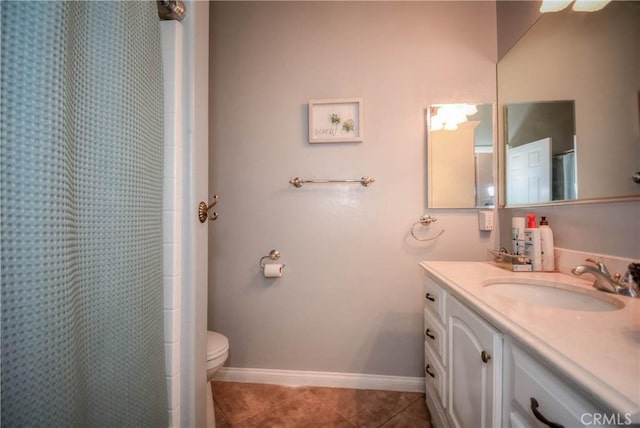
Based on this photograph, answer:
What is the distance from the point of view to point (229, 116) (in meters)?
1.49

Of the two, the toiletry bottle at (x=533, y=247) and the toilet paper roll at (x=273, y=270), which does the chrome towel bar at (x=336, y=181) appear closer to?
the toilet paper roll at (x=273, y=270)

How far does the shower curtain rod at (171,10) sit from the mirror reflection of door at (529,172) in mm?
1607

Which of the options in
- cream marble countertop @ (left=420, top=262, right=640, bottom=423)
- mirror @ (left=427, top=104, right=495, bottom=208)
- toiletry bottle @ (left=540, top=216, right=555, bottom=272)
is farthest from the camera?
mirror @ (left=427, top=104, right=495, bottom=208)

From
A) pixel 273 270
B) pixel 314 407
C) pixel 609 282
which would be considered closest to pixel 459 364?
pixel 609 282

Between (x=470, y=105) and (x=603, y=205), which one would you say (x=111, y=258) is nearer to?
(x=603, y=205)

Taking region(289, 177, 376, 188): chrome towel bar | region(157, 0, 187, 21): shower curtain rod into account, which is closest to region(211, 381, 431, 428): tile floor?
region(289, 177, 376, 188): chrome towel bar

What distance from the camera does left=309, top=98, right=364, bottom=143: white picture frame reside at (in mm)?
1407

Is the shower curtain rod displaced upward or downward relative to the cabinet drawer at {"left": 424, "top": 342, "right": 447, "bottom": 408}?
upward

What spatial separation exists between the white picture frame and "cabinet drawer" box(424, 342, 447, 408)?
4.05ft

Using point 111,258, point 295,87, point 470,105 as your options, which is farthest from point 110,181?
point 470,105

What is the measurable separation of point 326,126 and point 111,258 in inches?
48.3

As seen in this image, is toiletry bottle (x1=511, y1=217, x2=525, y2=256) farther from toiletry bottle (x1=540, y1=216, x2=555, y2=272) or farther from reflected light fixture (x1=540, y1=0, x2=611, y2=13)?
reflected light fixture (x1=540, y1=0, x2=611, y2=13)

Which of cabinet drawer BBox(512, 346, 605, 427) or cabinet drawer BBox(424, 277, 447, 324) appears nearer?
cabinet drawer BBox(512, 346, 605, 427)

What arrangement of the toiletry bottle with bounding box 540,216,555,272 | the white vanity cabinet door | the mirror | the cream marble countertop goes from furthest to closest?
the mirror → the toiletry bottle with bounding box 540,216,555,272 → the white vanity cabinet door → the cream marble countertop
